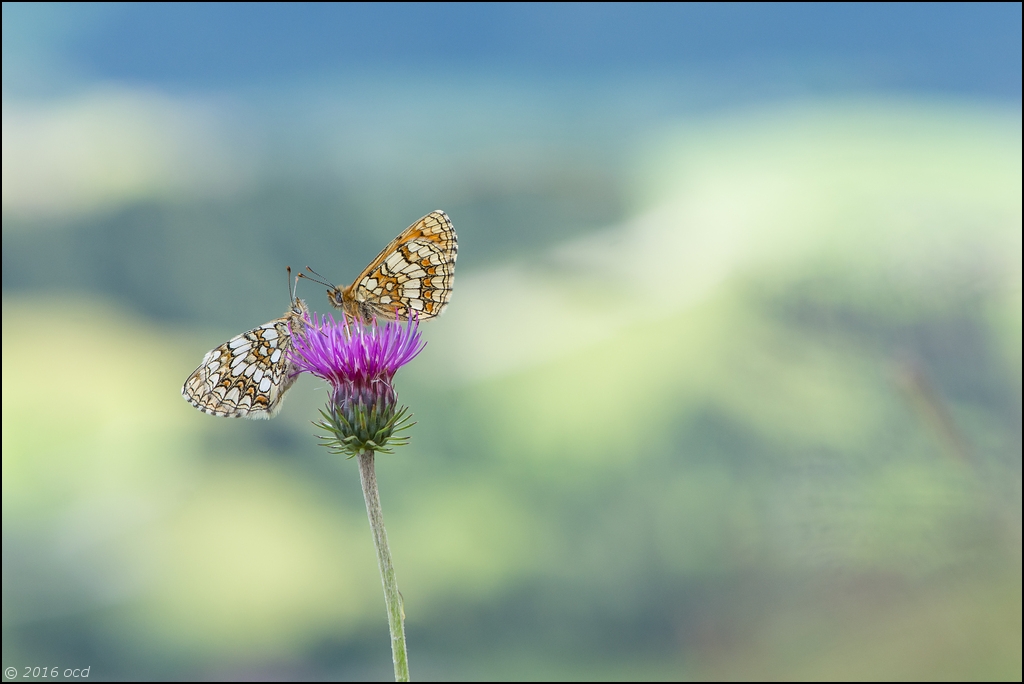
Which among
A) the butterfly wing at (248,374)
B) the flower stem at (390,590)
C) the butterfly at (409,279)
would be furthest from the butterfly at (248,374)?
the flower stem at (390,590)

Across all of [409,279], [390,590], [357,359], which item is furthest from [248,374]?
[390,590]

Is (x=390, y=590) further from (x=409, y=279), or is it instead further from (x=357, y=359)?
(x=409, y=279)

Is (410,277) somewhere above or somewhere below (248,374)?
above

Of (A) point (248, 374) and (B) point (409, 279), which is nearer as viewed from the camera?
(A) point (248, 374)

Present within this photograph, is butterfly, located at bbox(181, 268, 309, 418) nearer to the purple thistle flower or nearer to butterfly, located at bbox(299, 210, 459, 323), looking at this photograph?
the purple thistle flower

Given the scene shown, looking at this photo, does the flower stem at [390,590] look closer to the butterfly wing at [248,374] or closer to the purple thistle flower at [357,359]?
the purple thistle flower at [357,359]

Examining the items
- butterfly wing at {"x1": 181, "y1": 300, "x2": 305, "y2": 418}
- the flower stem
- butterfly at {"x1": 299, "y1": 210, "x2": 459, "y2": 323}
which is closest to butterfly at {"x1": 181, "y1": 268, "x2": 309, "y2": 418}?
butterfly wing at {"x1": 181, "y1": 300, "x2": 305, "y2": 418}
